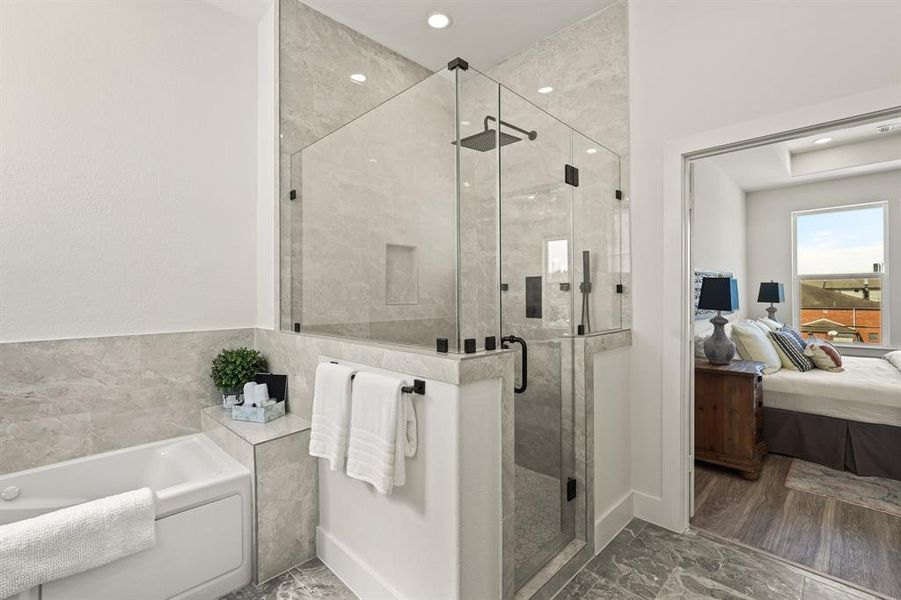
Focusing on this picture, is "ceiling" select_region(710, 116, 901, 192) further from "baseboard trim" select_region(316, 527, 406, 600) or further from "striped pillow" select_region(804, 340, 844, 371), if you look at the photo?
"baseboard trim" select_region(316, 527, 406, 600)

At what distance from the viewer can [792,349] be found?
3549 millimetres

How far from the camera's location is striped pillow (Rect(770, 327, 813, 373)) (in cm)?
348

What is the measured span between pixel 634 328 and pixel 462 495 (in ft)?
5.00

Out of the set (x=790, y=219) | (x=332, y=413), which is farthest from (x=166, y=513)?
(x=790, y=219)

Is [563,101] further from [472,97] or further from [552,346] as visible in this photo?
[552,346]

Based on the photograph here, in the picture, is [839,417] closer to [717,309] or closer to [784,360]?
[784,360]

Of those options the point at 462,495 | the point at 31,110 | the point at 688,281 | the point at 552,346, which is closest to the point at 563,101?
the point at 688,281

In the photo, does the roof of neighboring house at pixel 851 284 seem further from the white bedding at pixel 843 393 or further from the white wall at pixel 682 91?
the white wall at pixel 682 91

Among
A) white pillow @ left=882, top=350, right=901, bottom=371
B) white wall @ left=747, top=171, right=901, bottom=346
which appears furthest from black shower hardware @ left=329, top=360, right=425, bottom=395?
white wall @ left=747, top=171, right=901, bottom=346

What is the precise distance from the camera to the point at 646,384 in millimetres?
2359

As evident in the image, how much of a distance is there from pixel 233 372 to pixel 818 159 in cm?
565

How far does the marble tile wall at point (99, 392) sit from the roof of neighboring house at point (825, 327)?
5.68 metres

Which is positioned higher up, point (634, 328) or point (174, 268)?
point (174, 268)

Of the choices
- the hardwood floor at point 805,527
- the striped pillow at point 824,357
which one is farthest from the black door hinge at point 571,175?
the striped pillow at point 824,357
